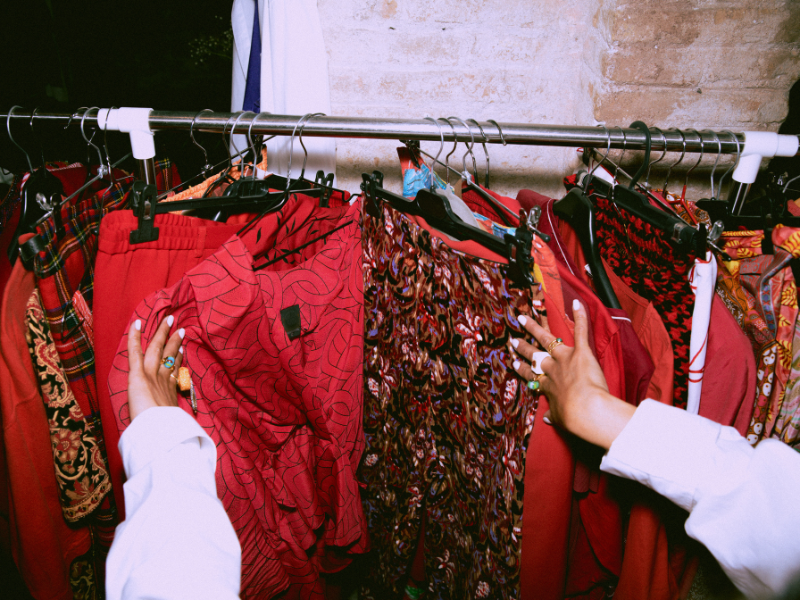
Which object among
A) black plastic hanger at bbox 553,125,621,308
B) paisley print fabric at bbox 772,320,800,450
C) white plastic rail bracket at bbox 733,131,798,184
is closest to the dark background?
black plastic hanger at bbox 553,125,621,308

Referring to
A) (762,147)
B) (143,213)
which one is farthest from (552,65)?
(143,213)

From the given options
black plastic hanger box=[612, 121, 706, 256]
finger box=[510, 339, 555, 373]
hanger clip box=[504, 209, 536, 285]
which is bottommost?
finger box=[510, 339, 555, 373]

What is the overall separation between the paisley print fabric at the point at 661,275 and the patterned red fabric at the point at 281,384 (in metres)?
0.45

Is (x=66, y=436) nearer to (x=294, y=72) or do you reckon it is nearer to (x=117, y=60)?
(x=294, y=72)

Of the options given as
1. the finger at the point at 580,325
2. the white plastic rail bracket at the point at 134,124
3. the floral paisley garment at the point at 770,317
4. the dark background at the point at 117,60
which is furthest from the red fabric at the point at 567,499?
the dark background at the point at 117,60

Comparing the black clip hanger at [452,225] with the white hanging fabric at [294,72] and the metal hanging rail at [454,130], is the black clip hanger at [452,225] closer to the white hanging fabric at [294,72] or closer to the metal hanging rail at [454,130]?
the metal hanging rail at [454,130]

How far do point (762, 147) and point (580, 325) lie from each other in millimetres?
511

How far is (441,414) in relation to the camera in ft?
2.49

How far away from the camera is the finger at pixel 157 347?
0.59m

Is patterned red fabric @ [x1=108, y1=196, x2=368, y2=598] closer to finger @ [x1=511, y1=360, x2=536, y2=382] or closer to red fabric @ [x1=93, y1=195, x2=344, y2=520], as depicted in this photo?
red fabric @ [x1=93, y1=195, x2=344, y2=520]

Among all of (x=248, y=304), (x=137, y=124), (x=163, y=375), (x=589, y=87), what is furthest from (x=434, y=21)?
(x=163, y=375)

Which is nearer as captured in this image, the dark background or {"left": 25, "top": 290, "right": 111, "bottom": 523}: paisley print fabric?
{"left": 25, "top": 290, "right": 111, "bottom": 523}: paisley print fabric

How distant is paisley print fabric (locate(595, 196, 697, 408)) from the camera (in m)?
0.59

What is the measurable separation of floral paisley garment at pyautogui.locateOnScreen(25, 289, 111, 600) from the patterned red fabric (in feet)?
0.48
